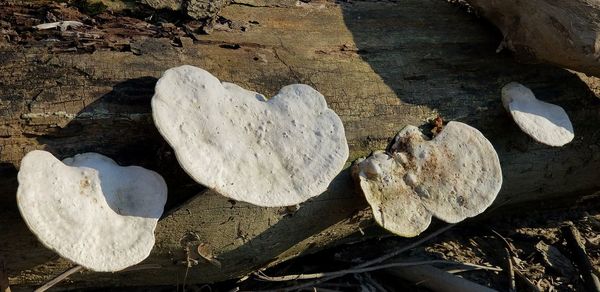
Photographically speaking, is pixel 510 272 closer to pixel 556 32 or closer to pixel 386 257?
pixel 386 257

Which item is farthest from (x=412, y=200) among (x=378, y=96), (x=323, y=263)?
(x=323, y=263)

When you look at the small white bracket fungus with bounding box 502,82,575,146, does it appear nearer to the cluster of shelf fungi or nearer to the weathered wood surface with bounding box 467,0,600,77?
the cluster of shelf fungi

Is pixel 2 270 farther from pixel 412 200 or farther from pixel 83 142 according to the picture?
pixel 412 200

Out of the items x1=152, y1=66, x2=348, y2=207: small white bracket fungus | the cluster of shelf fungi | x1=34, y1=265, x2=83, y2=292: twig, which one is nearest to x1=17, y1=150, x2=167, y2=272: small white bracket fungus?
the cluster of shelf fungi

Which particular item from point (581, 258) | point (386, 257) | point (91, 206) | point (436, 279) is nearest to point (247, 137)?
point (91, 206)

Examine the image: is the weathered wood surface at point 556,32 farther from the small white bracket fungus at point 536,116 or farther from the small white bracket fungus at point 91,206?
the small white bracket fungus at point 91,206

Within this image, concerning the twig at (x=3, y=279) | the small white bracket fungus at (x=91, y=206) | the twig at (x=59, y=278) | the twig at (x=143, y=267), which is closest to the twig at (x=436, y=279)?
the twig at (x=143, y=267)
